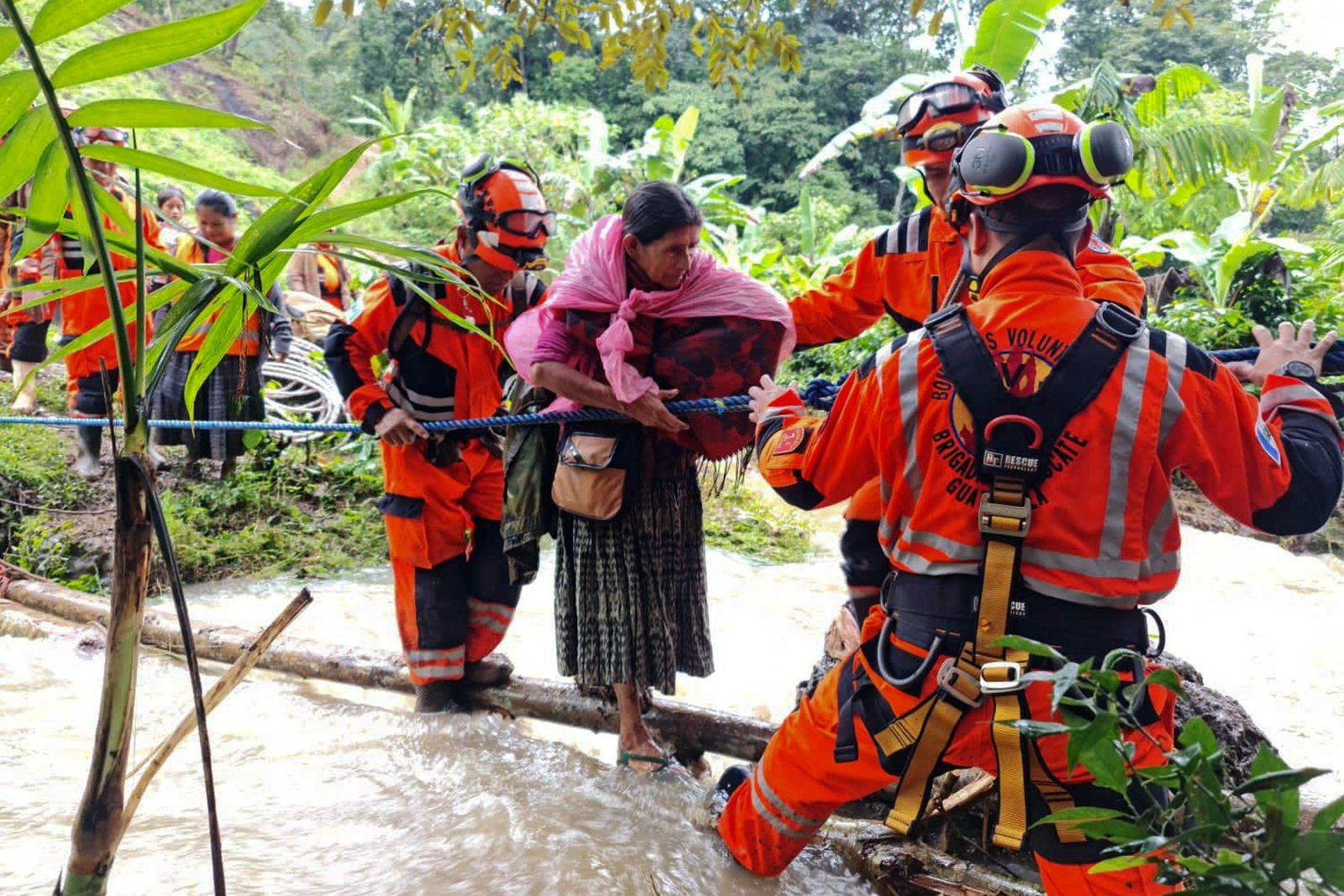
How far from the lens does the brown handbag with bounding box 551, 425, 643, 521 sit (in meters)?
3.24

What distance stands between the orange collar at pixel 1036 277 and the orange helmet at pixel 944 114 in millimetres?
1212

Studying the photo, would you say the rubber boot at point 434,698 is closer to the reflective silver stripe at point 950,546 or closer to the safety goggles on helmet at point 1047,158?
the reflective silver stripe at point 950,546

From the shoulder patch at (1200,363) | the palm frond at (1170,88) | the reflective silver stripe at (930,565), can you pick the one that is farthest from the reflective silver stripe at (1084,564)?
the palm frond at (1170,88)

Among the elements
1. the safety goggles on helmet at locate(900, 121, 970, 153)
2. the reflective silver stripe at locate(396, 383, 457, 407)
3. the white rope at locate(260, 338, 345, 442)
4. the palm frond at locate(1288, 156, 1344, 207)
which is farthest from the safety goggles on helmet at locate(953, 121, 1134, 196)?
the palm frond at locate(1288, 156, 1344, 207)

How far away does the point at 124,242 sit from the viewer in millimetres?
1530

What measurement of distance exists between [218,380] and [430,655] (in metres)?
3.53

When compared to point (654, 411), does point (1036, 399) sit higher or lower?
higher

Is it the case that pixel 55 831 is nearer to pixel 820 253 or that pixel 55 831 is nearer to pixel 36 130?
pixel 36 130

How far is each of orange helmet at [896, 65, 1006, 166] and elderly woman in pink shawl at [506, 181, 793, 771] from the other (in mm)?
641

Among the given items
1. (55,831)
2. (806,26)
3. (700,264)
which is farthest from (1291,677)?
(806,26)

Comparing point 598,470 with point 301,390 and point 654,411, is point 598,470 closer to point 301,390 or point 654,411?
point 654,411

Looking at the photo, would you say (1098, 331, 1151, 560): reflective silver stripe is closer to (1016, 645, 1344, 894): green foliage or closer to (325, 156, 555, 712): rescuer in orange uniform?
(1016, 645, 1344, 894): green foliage

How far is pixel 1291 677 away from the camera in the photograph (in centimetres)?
528

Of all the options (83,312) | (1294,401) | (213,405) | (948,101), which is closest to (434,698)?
(948,101)
